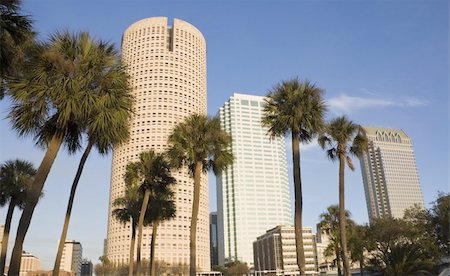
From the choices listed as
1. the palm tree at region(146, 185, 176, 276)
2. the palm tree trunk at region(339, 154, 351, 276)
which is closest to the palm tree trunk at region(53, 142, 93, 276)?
the palm tree at region(146, 185, 176, 276)

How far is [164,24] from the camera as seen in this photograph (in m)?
187

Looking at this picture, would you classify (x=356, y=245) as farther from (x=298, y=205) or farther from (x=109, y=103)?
(x=109, y=103)

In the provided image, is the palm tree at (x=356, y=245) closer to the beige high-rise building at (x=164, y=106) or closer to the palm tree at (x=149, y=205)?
the palm tree at (x=149, y=205)

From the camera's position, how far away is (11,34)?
44.0 ft

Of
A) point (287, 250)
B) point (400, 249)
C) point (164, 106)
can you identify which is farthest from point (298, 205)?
point (287, 250)

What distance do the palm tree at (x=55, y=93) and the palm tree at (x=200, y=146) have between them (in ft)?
38.2

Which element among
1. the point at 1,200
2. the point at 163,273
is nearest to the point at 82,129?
the point at 1,200

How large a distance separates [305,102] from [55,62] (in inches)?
627

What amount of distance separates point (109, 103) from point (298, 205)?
13323 millimetres

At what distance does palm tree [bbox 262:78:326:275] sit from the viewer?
2589 centimetres

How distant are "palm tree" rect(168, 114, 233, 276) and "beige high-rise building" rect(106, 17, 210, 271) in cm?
13547

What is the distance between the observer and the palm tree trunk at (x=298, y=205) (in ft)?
77.2

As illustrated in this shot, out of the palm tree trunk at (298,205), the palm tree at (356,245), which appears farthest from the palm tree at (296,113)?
the palm tree at (356,245)

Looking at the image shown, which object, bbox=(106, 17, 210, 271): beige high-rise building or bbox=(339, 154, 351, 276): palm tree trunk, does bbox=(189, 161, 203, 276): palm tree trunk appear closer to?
bbox=(339, 154, 351, 276): palm tree trunk
